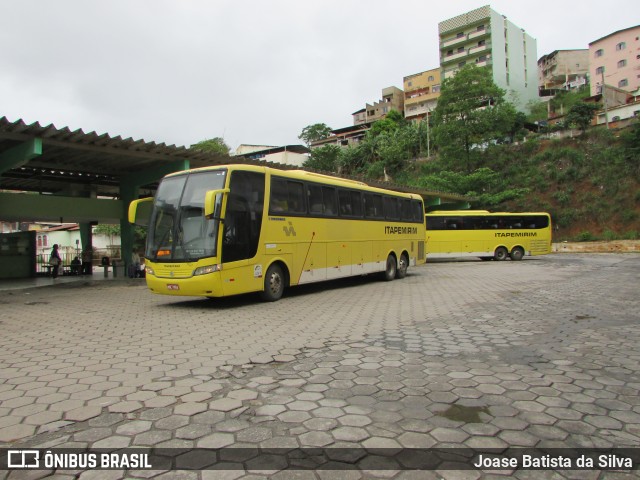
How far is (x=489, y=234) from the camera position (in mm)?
26766

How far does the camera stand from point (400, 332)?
620cm

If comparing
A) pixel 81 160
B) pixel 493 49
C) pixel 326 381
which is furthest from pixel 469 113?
pixel 326 381

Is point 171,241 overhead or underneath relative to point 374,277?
overhead

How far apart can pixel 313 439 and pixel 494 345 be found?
3346 mm

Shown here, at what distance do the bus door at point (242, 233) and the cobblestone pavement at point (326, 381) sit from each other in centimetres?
105

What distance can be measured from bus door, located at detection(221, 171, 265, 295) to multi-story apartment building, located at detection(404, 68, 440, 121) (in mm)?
64172

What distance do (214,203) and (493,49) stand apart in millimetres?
65336

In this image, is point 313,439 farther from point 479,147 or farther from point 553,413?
point 479,147

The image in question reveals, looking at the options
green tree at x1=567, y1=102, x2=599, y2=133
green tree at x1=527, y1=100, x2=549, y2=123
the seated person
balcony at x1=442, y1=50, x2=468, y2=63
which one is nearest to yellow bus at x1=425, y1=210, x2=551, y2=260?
the seated person

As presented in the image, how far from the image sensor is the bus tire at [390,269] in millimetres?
15047

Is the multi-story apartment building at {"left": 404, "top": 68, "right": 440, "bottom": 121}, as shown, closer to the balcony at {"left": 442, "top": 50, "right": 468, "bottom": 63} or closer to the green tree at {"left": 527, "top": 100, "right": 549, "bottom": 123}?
the balcony at {"left": 442, "top": 50, "right": 468, "bottom": 63}

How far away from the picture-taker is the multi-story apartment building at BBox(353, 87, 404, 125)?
3113 inches

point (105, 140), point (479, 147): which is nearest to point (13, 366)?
point (105, 140)

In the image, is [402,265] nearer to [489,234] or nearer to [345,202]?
[345,202]
